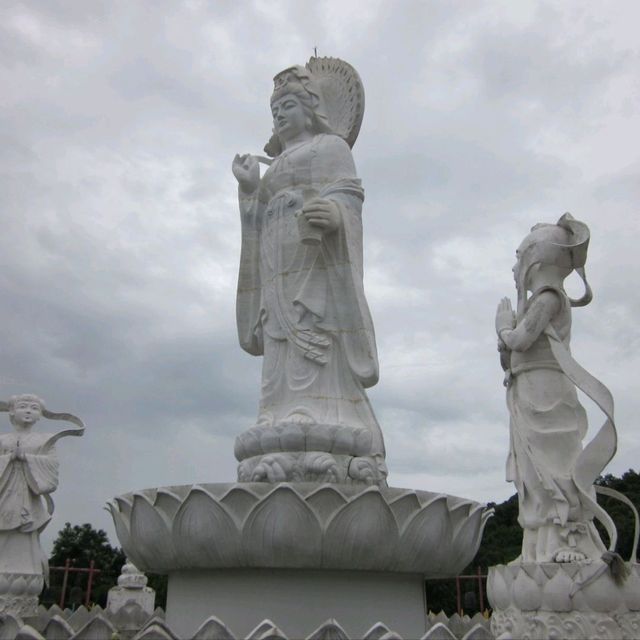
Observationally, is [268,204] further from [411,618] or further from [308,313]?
[411,618]

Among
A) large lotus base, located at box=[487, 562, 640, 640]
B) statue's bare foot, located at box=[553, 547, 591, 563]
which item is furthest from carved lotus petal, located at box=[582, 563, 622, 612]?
statue's bare foot, located at box=[553, 547, 591, 563]

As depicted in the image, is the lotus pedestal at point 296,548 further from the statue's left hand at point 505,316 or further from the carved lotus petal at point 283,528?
the statue's left hand at point 505,316

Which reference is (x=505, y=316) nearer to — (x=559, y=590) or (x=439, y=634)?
(x=559, y=590)

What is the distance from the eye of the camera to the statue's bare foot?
5012mm

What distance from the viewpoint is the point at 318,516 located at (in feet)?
14.4

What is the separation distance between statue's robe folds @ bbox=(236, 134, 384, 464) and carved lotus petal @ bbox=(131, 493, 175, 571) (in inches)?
46.7

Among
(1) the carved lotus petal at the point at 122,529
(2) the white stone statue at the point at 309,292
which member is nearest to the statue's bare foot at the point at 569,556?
(2) the white stone statue at the point at 309,292

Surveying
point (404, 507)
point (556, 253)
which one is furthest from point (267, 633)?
point (556, 253)

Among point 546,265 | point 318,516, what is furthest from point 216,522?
point 546,265

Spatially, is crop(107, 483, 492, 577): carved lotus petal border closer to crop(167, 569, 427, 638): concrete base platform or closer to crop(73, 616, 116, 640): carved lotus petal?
crop(167, 569, 427, 638): concrete base platform

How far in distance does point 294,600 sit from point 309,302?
2.42 m

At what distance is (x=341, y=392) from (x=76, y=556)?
79.6ft

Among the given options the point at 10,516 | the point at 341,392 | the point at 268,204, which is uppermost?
the point at 268,204

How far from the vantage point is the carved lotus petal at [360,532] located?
440 centimetres
